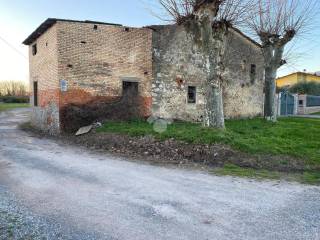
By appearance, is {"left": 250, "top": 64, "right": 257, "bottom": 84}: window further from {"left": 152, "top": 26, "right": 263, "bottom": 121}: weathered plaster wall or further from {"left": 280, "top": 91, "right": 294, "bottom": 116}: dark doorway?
{"left": 280, "top": 91, "right": 294, "bottom": 116}: dark doorway

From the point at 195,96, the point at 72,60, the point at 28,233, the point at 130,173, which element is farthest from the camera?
the point at 195,96

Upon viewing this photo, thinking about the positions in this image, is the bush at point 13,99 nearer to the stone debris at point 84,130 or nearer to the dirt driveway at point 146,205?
the stone debris at point 84,130

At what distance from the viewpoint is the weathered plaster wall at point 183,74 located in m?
15.7

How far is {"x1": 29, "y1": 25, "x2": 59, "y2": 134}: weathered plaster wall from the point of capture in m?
13.6

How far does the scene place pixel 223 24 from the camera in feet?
38.2

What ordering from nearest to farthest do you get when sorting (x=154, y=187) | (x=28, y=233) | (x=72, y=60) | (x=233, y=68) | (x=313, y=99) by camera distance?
(x=28, y=233) → (x=154, y=187) → (x=72, y=60) → (x=233, y=68) → (x=313, y=99)

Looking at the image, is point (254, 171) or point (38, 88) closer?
point (254, 171)

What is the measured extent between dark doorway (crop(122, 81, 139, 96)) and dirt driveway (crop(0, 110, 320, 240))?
290 inches

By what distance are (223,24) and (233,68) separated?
7.91 metres

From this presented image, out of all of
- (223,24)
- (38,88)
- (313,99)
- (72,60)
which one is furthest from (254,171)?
(313,99)

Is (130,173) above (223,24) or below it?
below

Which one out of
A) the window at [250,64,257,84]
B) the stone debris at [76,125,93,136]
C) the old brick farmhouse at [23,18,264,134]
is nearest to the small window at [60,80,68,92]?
the old brick farmhouse at [23,18,264,134]

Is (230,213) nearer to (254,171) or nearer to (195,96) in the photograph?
(254,171)

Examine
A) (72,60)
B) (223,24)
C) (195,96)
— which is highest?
(223,24)
